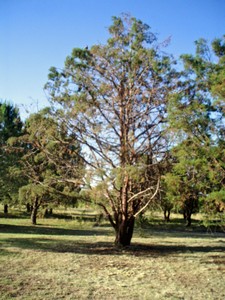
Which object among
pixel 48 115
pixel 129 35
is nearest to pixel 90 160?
pixel 48 115

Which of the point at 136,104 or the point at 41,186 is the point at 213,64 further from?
the point at 41,186

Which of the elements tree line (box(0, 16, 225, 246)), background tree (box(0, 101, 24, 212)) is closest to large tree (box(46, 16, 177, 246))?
tree line (box(0, 16, 225, 246))

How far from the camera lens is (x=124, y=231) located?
16.8 m

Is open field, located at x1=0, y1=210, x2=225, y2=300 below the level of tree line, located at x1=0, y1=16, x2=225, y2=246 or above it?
below

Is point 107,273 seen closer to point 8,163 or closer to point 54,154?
point 54,154

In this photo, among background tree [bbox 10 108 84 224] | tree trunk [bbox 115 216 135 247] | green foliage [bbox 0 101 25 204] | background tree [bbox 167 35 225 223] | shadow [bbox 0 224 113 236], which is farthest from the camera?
green foliage [bbox 0 101 25 204]

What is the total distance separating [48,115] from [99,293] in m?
10.8

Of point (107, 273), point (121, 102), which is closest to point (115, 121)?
point (121, 102)

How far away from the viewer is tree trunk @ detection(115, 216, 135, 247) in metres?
16.8

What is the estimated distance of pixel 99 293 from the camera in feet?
24.8

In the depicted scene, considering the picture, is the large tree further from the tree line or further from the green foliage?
the green foliage

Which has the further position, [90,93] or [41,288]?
[90,93]

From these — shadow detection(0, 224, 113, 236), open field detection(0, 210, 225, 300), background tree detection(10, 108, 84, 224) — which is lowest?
shadow detection(0, 224, 113, 236)

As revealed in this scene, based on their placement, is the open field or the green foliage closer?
the open field
